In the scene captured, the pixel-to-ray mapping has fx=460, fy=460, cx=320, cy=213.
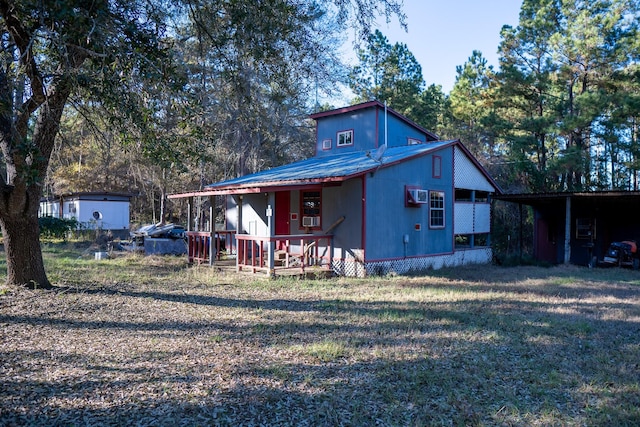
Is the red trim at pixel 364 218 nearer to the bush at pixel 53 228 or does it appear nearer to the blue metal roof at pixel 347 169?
the blue metal roof at pixel 347 169

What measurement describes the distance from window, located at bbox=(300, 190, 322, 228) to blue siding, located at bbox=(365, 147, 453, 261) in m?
1.75

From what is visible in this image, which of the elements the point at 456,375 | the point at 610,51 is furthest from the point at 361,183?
the point at 610,51

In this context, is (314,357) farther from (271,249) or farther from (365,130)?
(365,130)

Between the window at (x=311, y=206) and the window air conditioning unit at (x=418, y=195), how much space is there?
2632 mm

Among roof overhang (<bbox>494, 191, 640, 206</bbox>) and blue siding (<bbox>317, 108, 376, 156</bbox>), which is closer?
roof overhang (<bbox>494, 191, 640, 206</bbox>)

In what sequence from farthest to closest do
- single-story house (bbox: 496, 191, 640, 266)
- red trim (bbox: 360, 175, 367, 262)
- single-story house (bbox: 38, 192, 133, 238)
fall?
single-story house (bbox: 38, 192, 133, 238) → single-story house (bbox: 496, 191, 640, 266) → red trim (bbox: 360, 175, 367, 262)

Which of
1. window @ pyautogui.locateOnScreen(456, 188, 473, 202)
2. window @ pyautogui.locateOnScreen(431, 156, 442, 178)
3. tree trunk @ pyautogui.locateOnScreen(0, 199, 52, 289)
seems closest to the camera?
tree trunk @ pyautogui.locateOnScreen(0, 199, 52, 289)

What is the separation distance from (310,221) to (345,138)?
4.77 m

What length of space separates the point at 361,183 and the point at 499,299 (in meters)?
4.40

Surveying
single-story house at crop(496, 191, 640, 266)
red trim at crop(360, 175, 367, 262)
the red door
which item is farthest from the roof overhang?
the red door

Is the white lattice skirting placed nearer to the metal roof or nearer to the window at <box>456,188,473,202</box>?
the window at <box>456,188,473,202</box>

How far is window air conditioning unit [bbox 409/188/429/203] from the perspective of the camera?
1301cm

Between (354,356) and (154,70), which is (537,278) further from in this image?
(154,70)

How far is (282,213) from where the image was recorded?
14.4m
